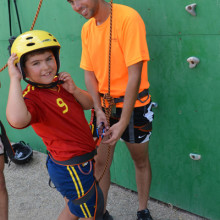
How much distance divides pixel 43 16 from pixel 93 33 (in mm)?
1274

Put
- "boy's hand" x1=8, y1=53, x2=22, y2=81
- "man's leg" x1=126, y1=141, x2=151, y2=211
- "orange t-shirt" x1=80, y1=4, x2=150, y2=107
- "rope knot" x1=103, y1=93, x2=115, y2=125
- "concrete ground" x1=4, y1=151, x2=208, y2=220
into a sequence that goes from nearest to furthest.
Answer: "boy's hand" x1=8, y1=53, x2=22, y2=81 → "orange t-shirt" x1=80, y1=4, x2=150, y2=107 → "rope knot" x1=103, y1=93, x2=115, y2=125 → "man's leg" x1=126, y1=141, x2=151, y2=211 → "concrete ground" x1=4, y1=151, x2=208, y2=220

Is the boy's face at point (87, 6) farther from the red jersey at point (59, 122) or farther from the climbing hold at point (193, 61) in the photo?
the climbing hold at point (193, 61)

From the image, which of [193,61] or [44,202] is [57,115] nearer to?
[193,61]

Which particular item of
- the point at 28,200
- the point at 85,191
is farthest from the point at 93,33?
the point at 28,200

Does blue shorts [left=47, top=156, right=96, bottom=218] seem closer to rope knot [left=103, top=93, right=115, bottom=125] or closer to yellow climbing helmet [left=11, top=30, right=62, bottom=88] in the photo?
rope knot [left=103, top=93, right=115, bottom=125]

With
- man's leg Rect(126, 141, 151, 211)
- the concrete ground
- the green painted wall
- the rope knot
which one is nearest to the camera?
the green painted wall

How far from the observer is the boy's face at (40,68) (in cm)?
215

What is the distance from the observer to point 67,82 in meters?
2.29

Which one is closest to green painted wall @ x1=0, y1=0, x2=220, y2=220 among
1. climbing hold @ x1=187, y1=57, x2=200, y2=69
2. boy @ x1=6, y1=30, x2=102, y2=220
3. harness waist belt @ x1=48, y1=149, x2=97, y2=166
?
climbing hold @ x1=187, y1=57, x2=200, y2=69

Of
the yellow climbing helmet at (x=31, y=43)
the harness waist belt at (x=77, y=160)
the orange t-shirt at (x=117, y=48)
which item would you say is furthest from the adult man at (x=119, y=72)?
the yellow climbing helmet at (x=31, y=43)

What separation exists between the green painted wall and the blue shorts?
0.95m

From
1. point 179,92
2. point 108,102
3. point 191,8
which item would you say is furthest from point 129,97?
point 191,8

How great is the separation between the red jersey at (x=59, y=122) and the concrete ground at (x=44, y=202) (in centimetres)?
122

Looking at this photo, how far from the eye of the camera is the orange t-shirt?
2232mm
